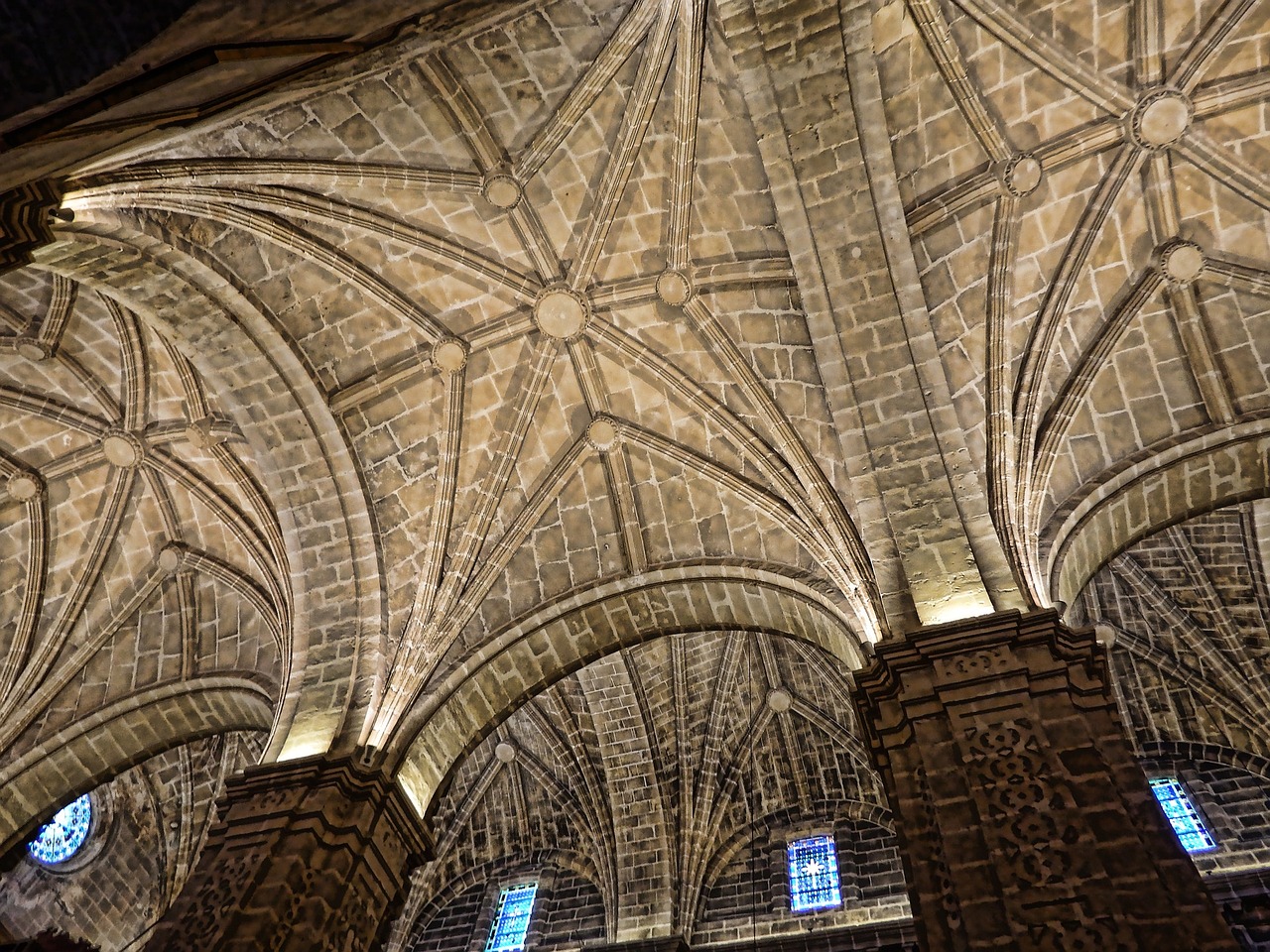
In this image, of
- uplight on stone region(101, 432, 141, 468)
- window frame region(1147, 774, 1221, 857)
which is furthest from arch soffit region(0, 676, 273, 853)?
window frame region(1147, 774, 1221, 857)

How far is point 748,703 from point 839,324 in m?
7.36

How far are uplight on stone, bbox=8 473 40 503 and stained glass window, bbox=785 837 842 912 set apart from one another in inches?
463

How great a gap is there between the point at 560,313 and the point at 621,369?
1.02 meters

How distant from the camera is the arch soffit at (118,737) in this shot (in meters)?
11.9

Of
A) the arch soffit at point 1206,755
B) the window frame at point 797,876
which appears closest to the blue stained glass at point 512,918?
the window frame at point 797,876

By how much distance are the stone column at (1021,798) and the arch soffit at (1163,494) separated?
264cm

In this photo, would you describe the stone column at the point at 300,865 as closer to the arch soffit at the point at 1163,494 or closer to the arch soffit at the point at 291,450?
the arch soffit at the point at 291,450

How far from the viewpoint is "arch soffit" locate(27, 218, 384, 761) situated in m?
9.93

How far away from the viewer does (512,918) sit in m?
14.7

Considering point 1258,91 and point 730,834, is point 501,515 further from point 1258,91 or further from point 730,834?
point 1258,91

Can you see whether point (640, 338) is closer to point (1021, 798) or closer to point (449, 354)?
point (449, 354)

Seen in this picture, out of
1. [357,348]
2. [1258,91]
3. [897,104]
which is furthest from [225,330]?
[1258,91]

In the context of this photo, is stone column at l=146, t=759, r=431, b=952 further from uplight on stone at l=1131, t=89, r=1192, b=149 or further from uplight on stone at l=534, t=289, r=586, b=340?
uplight on stone at l=1131, t=89, r=1192, b=149

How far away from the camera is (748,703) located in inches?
612
